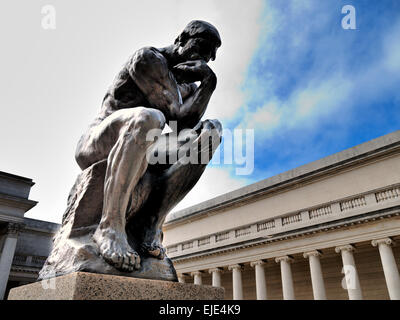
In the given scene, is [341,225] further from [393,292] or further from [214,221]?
[214,221]

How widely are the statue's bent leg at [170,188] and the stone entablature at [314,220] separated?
18.5 meters

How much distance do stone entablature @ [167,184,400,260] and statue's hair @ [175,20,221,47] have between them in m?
18.3

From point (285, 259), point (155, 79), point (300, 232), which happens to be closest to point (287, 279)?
point (285, 259)

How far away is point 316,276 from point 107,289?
21.2 metres

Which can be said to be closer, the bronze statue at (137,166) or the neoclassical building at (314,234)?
the bronze statue at (137,166)

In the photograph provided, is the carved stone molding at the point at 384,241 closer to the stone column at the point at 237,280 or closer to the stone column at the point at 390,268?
the stone column at the point at 390,268

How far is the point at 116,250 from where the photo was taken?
7.23 feet

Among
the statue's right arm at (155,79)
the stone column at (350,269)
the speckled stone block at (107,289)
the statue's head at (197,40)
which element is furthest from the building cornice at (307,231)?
the speckled stone block at (107,289)

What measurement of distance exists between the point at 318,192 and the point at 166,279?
24324 mm

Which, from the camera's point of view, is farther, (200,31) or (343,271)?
(343,271)

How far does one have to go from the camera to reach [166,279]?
2.44 metres

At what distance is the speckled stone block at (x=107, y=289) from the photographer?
6.18 feet

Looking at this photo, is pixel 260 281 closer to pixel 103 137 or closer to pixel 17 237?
pixel 103 137

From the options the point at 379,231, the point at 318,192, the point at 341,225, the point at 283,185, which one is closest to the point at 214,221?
the point at 283,185
